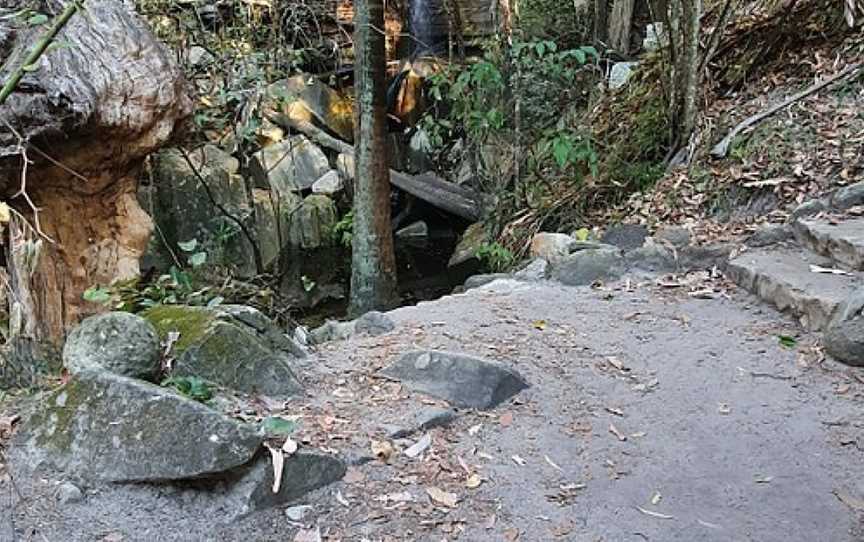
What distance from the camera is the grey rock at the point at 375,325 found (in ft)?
11.2

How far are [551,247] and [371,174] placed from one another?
1.32 meters

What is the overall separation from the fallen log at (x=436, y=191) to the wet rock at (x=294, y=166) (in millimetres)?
245

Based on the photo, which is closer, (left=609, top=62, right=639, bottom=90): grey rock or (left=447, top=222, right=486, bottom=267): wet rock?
(left=609, top=62, right=639, bottom=90): grey rock

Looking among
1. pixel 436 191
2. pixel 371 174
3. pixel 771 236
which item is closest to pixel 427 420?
pixel 771 236

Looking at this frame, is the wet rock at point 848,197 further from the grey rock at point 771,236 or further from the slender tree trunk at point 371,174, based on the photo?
the slender tree trunk at point 371,174

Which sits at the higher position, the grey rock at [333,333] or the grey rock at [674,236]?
the grey rock at [674,236]

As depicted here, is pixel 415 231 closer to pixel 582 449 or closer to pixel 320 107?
pixel 320 107

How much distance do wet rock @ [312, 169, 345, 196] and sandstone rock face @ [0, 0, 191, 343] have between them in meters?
5.03

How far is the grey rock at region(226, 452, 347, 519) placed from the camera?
2.01 m

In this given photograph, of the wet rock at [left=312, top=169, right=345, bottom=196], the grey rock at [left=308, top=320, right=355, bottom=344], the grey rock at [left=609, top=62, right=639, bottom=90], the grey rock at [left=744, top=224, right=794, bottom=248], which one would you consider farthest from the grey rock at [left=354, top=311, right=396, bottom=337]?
the wet rock at [left=312, top=169, right=345, bottom=196]

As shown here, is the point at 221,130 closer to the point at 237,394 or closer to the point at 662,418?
the point at 237,394

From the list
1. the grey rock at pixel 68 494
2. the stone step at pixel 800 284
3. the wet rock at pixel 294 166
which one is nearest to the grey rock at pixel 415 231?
the wet rock at pixel 294 166

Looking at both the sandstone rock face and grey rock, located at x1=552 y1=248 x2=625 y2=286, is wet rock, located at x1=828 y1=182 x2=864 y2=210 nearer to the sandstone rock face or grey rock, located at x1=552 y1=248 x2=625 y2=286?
grey rock, located at x1=552 y1=248 x2=625 y2=286

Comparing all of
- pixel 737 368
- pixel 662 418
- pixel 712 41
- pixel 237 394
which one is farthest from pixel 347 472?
pixel 712 41
